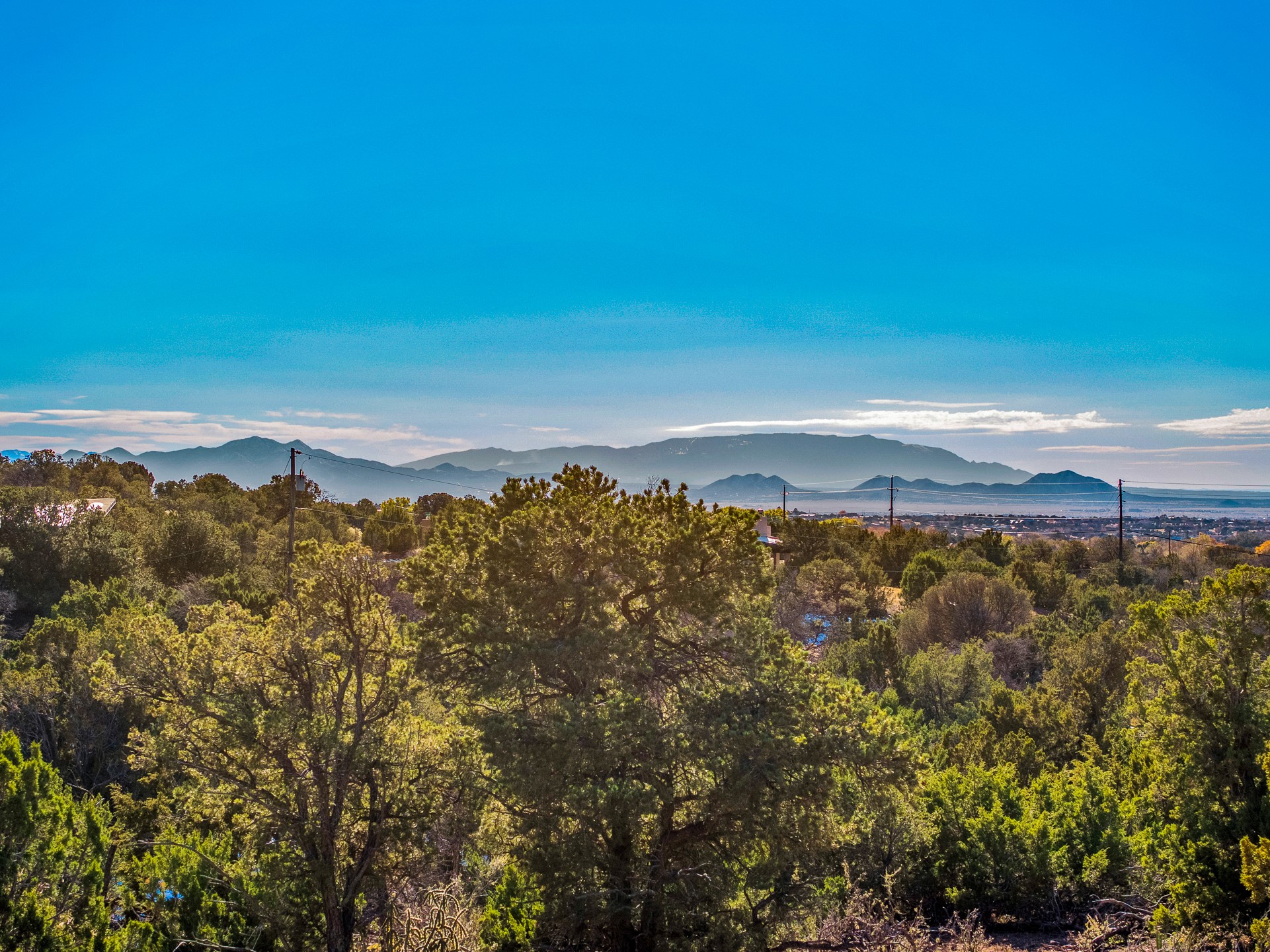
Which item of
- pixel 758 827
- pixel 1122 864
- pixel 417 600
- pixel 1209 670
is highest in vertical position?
pixel 417 600

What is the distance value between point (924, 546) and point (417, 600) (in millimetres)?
48161

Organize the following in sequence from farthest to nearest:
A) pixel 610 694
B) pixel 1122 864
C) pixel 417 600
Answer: pixel 1122 864
pixel 417 600
pixel 610 694

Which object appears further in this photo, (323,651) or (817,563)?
(817,563)

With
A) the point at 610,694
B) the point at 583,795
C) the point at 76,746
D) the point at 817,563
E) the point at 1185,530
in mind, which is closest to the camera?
the point at 583,795

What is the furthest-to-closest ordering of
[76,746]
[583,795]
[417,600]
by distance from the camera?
[76,746] < [417,600] < [583,795]

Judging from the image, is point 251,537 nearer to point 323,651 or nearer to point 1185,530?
point 323,651

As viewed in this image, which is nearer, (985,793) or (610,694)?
(610,694)

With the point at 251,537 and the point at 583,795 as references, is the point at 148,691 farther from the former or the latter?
the point at 251,537

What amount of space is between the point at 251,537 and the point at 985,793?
132 ft

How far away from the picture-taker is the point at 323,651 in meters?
9.98

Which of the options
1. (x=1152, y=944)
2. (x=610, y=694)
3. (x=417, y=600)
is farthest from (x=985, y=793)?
(x=417, y=600)

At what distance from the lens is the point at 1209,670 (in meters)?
12.1

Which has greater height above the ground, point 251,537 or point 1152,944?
point 251,537

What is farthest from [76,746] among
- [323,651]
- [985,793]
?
[985,793]
